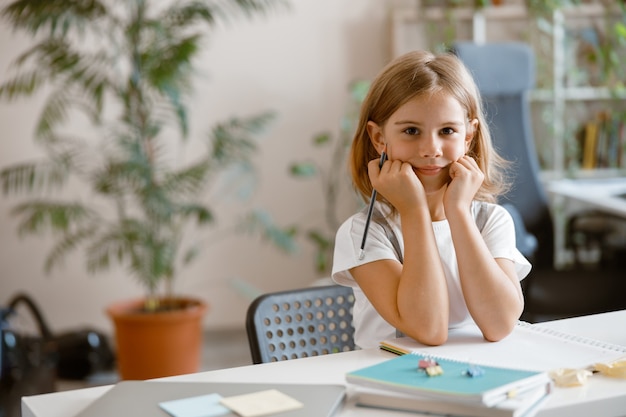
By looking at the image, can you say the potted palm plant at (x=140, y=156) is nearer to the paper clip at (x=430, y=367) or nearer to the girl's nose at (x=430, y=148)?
the girl's nose at (x=430, y=148)

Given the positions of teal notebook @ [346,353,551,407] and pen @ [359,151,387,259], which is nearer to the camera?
teal notebook @ [346,353,551,407]

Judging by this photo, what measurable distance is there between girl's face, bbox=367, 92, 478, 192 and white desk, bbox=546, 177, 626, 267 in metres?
1.61

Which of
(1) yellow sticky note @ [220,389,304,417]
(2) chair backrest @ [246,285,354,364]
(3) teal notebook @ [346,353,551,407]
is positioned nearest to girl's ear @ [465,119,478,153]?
(2) chair backrest @ [246,285,354,364]

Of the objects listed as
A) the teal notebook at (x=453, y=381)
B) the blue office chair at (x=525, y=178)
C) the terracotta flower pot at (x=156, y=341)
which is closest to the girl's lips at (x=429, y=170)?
the teal notebook at (x=453, y=381)

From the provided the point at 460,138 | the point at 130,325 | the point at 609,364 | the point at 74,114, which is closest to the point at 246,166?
the point at 130,325

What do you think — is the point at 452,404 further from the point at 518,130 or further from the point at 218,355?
the point at 218,355

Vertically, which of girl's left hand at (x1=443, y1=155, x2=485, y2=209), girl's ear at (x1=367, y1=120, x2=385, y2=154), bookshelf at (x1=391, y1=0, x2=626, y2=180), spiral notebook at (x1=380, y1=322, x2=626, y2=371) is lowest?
spiral notebook at (x1=380, y1=322, x2=626, y2=371)

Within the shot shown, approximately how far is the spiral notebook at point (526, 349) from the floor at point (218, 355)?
229 centimetres

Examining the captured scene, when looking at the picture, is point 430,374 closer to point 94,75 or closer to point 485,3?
point 94,75

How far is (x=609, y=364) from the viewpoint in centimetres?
123

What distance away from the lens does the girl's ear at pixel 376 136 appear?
163 cm

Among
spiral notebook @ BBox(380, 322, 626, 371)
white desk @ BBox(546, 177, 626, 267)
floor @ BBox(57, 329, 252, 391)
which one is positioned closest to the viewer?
spiral notebook @ BBox(380, 322, 626, 371)

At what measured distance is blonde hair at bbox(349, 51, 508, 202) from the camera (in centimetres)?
157

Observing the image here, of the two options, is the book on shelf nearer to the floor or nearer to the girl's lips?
the girl's lips
